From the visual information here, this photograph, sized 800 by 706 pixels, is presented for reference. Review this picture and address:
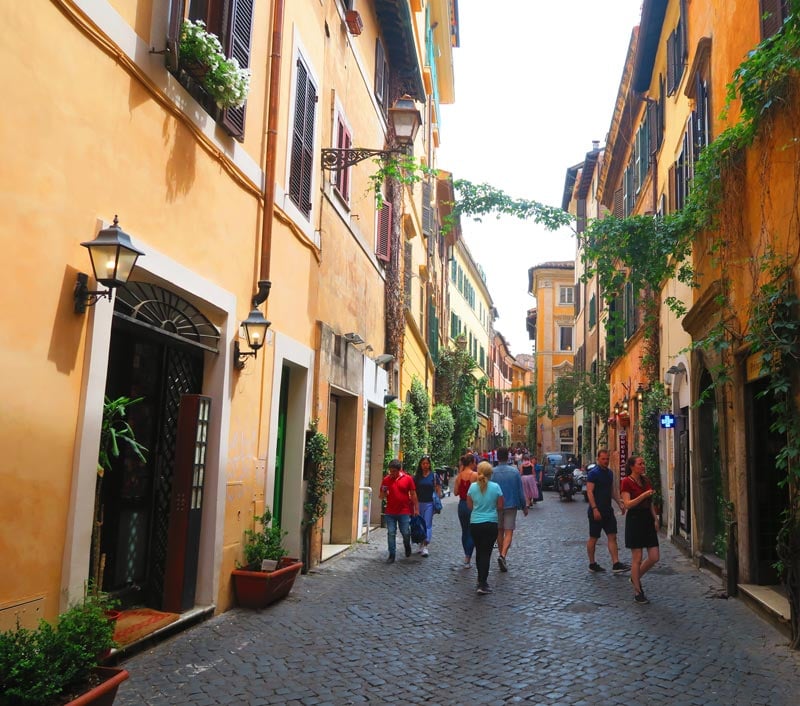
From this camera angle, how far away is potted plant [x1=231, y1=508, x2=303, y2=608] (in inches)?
321

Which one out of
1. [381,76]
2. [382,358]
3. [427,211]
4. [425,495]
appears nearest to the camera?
[425,495]

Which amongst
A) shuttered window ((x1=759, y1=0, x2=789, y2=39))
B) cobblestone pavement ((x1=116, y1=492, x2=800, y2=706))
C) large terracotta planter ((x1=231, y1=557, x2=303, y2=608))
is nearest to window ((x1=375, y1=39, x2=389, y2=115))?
shuttered window ((x1=759, y1=0, x2=789, y2=39))

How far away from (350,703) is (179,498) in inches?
112

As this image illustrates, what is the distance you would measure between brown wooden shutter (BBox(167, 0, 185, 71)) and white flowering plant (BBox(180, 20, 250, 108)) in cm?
19

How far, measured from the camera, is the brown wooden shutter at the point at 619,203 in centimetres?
2330

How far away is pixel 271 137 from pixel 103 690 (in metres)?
6.40

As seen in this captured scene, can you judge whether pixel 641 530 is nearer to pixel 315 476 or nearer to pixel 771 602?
pixel 771 602

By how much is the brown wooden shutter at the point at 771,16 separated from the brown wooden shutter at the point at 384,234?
899cm

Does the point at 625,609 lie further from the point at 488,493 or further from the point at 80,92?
the point at 80,92

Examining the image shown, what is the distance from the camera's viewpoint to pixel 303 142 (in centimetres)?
1049

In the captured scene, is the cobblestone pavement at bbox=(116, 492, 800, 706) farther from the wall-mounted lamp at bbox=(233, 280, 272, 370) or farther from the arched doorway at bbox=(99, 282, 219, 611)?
the wall-mounted lamp at bbox=(233, 280, 272, 370)

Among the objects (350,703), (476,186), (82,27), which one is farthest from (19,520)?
(476,186)

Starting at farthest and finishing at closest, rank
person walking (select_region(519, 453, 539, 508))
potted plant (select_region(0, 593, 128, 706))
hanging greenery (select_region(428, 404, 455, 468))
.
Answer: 1. hanging greenery (select_region(428, 404, 455, 468))
2. person walking (select_region(519, 453, 539, 508))
3. potted plant (select_region(0, 593, 128, 706))

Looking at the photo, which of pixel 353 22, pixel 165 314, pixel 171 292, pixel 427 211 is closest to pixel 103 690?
pixel 165 314
